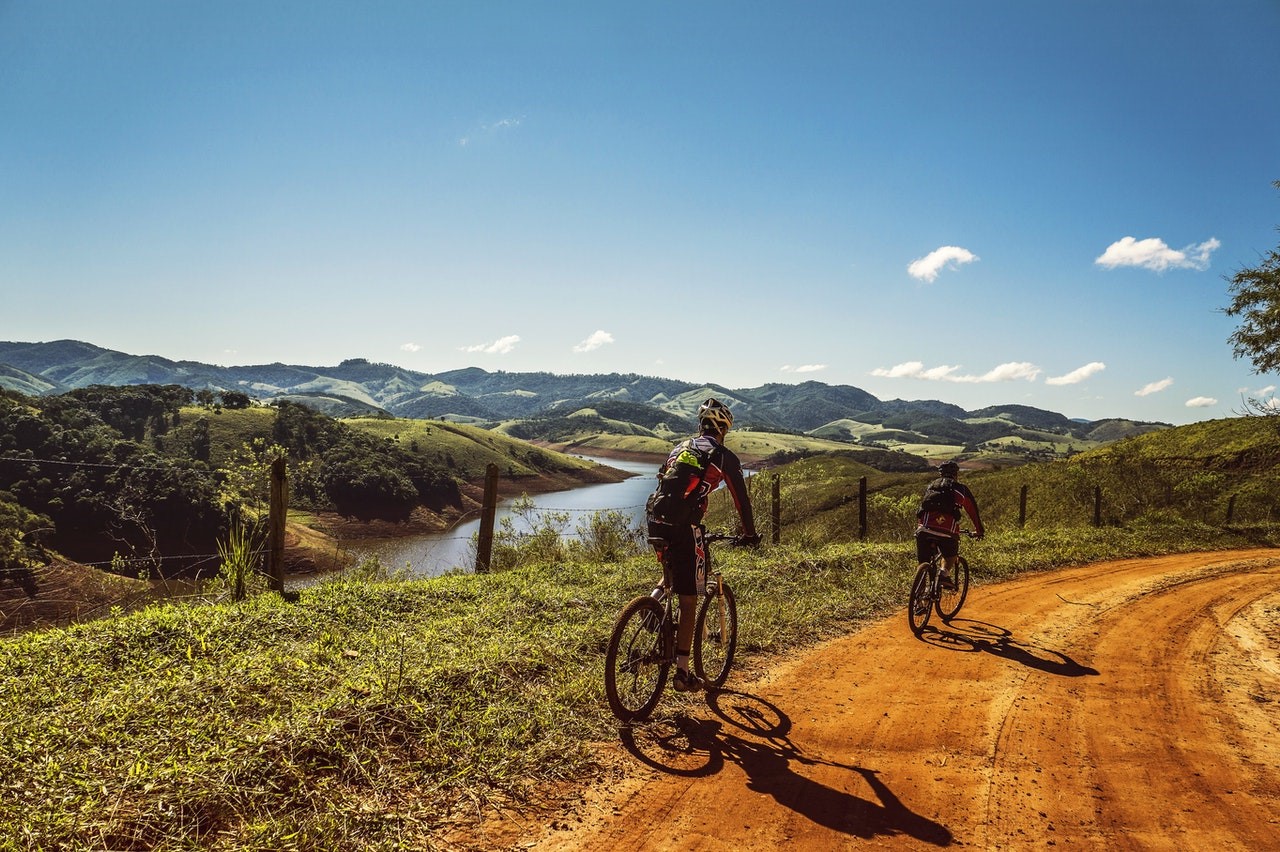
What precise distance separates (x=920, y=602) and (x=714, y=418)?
5.25 meters

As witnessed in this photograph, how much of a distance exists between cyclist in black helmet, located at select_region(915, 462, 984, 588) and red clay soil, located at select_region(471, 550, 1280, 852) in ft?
3.93

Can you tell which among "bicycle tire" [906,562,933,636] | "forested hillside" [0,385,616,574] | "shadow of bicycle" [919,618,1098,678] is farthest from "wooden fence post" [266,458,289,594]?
"shadow of bicycle" [919,618,1098,678]

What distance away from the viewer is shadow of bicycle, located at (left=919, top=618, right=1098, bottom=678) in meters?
7.26

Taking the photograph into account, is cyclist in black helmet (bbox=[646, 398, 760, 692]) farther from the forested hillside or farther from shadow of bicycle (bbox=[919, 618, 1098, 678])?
the forested hillside

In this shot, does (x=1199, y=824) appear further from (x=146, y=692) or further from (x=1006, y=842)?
(x=146, y=692)

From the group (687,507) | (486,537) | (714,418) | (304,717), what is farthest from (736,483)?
(486,537)

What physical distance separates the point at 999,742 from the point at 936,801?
1361mm

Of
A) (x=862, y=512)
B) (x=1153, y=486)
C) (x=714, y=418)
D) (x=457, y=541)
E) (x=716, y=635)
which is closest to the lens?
(x=714, y=418)

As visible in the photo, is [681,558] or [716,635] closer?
[681,558]

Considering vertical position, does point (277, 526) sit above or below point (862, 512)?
above

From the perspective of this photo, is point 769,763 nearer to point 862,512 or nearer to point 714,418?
point 714,418

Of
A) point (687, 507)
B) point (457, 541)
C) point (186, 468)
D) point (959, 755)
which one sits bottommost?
point (457, 541)

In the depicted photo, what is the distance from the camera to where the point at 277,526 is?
8.52m

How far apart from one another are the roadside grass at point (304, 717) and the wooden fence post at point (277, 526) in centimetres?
62
